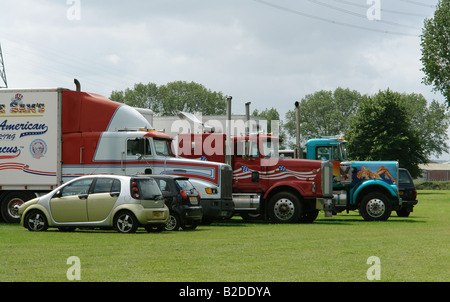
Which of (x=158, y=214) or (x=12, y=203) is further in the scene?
(x=12, y=203)

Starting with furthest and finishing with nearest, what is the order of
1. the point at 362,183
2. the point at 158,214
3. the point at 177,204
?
the point at 362,183, the point at 177,204, the point at 158,214

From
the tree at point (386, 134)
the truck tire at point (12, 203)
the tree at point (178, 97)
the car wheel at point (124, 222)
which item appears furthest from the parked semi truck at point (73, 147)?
the tree at point (178, 97)

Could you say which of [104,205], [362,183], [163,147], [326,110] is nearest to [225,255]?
[104,205]

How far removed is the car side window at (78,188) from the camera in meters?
19.3

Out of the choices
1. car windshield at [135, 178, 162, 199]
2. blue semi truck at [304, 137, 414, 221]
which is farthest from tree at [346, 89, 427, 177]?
car windshield at [135, 178, 162, 199]

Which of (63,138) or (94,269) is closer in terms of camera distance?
(94,269)

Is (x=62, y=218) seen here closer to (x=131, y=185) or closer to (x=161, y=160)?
(x=131, y=185)

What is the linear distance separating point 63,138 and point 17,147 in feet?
5.38

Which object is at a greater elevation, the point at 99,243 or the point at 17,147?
the point at 17,147

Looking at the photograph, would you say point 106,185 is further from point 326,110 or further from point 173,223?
point 326,110

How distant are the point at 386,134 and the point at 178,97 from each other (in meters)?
40.7

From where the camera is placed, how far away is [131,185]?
61.9 feet

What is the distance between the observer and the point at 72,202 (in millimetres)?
19188
